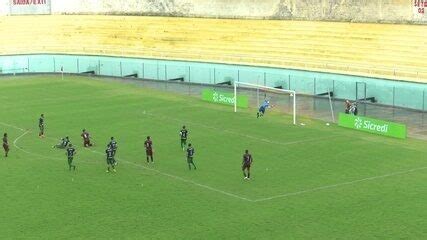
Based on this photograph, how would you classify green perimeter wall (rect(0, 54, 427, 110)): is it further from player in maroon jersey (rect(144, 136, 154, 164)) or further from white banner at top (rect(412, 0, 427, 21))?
player in maroon jersey (rect(144, 136, 154, 164))

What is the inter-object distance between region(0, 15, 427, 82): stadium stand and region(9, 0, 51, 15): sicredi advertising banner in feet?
4.44

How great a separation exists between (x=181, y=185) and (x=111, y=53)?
50817mm

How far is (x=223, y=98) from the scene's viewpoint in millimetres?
65625

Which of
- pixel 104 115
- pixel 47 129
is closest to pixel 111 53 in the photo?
pixel 104 115

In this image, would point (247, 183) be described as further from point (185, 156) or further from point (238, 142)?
point (238, 142)

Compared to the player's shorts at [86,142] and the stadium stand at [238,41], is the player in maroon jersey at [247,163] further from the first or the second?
the stadium stand at [238,41]

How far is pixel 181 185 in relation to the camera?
132 ft

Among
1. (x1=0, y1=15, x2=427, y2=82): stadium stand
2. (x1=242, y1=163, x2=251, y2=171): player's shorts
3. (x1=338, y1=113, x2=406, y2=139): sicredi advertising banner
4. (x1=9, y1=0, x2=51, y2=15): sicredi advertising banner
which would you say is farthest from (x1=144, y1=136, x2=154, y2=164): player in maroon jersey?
(x1=9, y1=0, x2=51, y2=15): sicredi advertising banner

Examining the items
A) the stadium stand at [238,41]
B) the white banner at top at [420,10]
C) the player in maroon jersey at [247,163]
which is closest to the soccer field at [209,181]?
the player in maroon jersey at [247,163]

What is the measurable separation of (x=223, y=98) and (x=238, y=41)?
20.2 metres

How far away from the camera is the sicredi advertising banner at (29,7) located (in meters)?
100

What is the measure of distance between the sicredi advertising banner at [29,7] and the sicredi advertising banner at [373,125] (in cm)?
5529

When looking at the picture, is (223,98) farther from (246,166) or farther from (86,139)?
(246,166)

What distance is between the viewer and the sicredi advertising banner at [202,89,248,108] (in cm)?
6384
